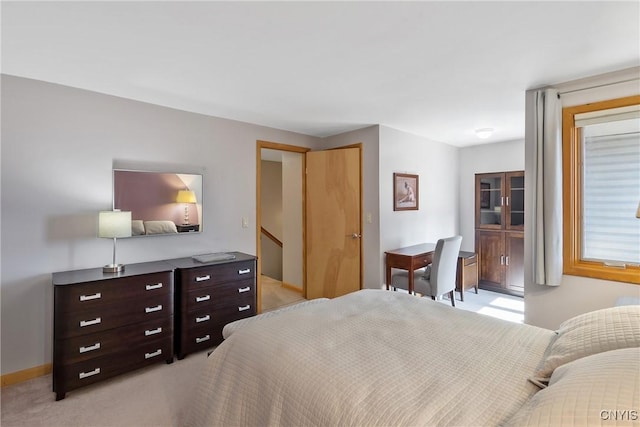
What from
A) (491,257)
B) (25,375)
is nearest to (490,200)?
(491,257)

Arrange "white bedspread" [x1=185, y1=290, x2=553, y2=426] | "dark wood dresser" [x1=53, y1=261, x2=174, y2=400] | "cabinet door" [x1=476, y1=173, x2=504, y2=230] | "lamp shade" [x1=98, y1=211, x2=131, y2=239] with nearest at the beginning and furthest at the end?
"white bedspread" [x1=185, y1=290, x2=553, y2=426]
"dark wood dresser" [x1=53, y1=261, x2=174, y2=400]
"lamp shade" [x1=98, y1=211, x2=131, y2=239]
"cabinet door" [x1=476, y1=173, x2=504, y2=230]

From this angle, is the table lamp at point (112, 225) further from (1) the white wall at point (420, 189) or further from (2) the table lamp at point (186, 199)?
(1) the white wall at point (420, 189)

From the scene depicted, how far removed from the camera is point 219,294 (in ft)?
9.27

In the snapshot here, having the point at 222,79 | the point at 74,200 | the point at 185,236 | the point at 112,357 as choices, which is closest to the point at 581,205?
the point at 222,79

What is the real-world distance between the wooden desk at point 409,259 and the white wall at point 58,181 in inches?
90.3

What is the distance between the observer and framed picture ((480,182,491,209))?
5.02 metres

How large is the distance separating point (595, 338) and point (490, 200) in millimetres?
4275

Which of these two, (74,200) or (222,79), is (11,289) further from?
(222,79)

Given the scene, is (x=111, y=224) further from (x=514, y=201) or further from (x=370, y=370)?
(x=514, y=201)

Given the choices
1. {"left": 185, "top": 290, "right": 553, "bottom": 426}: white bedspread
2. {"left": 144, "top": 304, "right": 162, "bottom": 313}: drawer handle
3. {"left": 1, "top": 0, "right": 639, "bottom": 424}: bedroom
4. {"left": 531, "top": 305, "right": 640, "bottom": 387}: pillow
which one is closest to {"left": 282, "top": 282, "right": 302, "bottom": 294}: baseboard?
{"left": 1, "top": 0, "right": 639, "bottom": 424}: bedroom

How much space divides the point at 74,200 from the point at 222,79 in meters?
1.58

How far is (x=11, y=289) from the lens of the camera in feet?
7.45

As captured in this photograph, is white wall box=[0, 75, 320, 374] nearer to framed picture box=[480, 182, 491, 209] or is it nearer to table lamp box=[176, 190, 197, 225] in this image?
table lamp box=[176, 190, 197, 225]

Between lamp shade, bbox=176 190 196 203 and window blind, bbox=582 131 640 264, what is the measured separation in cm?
350
